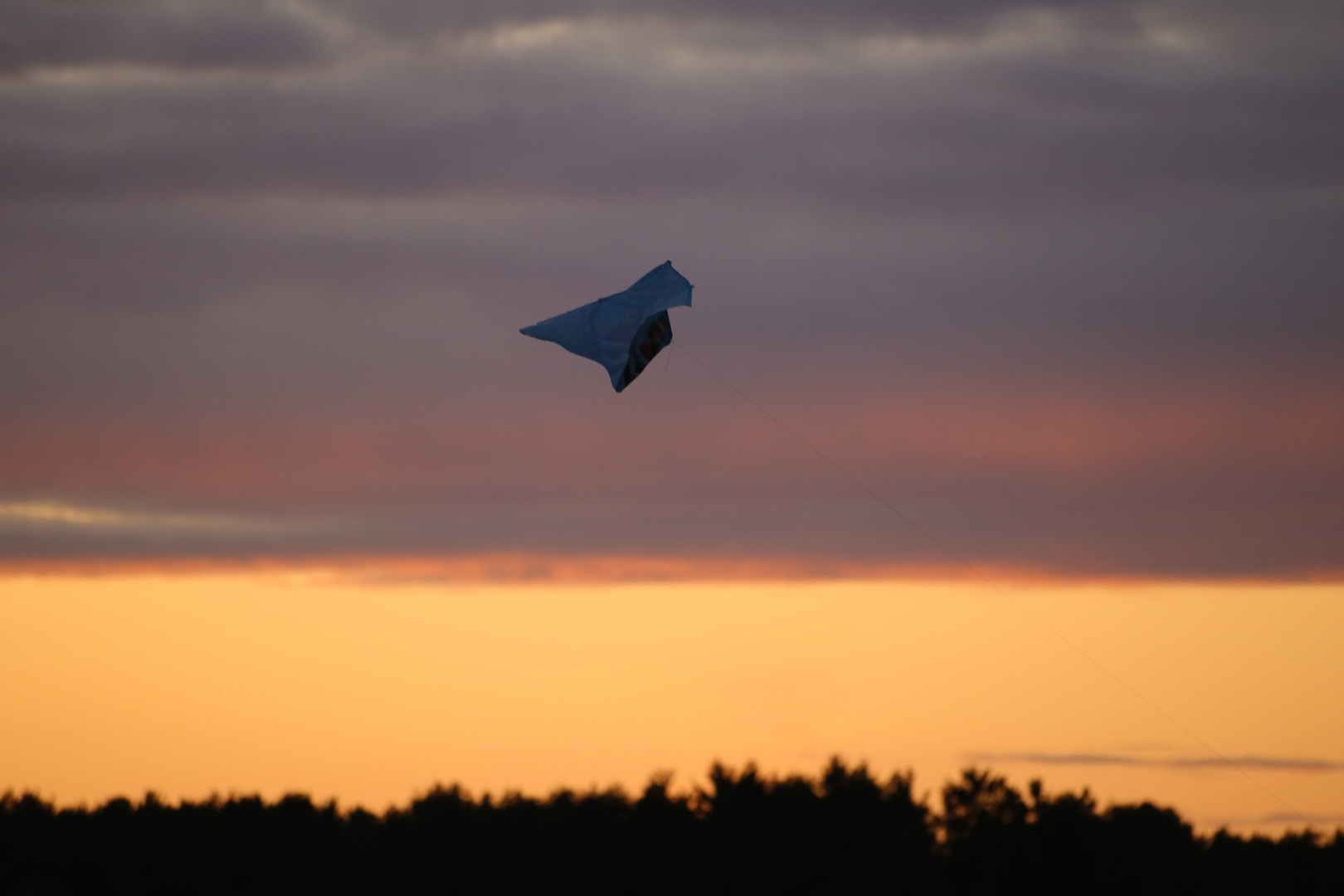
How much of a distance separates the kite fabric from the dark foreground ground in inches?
995

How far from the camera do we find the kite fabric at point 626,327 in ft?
143

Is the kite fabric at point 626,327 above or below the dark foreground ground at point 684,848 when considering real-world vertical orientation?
above

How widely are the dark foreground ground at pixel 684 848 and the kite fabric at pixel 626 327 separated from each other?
82.9 feet

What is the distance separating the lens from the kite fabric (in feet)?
143

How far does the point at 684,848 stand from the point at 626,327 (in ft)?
90.0

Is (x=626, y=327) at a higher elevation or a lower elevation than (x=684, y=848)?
higher

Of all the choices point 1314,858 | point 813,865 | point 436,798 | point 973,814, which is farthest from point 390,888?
point 1314,858

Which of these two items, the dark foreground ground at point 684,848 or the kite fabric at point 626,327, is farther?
the dark foreground ground at point 684,848

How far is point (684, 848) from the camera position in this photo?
6550 centimetres

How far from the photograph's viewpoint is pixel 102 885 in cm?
6431

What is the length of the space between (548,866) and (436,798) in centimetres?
555

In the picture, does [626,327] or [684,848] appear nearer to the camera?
[626,327]

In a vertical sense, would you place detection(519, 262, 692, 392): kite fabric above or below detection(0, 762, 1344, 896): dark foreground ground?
above

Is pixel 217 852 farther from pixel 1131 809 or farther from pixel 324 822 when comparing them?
pixel 1131 809
